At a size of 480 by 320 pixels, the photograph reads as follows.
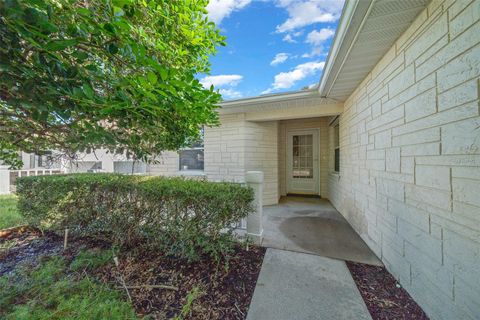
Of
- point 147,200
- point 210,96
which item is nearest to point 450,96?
point 210,96

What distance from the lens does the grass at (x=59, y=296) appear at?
1621 millimetres

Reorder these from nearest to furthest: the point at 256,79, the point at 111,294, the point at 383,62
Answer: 1. the point at 111,294
2. the point at 383,62
3. the point at 256,79

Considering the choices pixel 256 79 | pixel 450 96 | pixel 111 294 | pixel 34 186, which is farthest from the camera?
pixel 256 79

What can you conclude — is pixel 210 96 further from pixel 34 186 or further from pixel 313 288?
pixel 34 186

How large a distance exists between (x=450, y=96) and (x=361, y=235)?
8.49 feet

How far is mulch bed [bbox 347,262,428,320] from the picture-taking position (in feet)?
5.58

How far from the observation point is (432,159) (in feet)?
5.31

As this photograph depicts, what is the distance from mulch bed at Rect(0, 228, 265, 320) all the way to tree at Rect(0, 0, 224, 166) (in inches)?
57.4

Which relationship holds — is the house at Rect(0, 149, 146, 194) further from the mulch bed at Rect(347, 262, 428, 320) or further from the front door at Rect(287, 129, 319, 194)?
the mulch bed at Rect(347, 262, 428, 320)

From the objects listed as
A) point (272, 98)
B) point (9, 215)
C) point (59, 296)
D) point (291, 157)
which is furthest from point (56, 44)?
point (291, 157)

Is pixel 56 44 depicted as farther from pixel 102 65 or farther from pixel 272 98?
pixel 272 98

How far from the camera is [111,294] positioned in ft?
6.31

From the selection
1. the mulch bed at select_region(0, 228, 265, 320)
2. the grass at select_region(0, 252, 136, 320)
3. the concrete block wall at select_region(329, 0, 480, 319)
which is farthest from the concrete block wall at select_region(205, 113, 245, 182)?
the grass at select_region(0, 252, 136, 320)

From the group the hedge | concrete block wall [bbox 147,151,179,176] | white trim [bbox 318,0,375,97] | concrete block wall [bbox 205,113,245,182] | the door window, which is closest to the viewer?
white trim [bbox 318,0,375,97]
